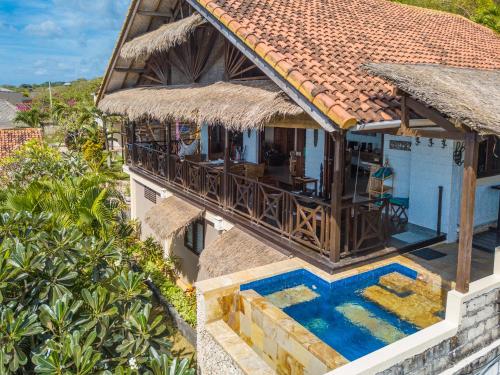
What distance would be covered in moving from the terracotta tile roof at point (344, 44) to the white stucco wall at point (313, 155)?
3461 millimetres

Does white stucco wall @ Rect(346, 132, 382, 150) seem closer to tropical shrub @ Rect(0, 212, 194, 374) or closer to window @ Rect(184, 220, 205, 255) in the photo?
window @ Rect(184, 220, 205, 255)

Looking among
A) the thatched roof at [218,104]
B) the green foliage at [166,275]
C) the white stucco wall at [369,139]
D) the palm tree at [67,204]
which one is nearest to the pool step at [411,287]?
the thatched roof at [218,104]

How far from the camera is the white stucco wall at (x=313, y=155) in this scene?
1293cm

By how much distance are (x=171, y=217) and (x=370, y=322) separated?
282 inches

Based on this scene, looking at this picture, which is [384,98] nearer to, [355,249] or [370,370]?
[355,249]

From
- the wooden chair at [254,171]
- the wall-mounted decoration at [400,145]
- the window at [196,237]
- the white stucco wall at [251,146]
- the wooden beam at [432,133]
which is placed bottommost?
the window at [196,237]

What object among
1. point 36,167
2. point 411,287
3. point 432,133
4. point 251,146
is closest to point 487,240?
point 411,287

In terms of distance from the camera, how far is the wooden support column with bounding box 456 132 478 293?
598cm

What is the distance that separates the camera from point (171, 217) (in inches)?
489

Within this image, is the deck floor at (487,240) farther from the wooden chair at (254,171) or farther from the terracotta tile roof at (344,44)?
the wooden chair at (254,171)

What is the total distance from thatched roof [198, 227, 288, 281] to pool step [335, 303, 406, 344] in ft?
5.61

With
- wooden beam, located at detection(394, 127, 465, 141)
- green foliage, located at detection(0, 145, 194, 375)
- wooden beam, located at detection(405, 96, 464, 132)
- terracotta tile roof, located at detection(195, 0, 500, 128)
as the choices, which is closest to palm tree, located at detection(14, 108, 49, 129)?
terracotta tile roof, located at detection(195, 0, 500, 128)

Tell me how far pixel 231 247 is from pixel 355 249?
2871 millimetres

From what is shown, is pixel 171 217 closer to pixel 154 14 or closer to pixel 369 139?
pixel 369 139
